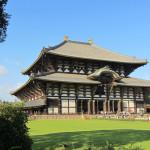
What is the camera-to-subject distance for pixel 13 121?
15031 millimetres

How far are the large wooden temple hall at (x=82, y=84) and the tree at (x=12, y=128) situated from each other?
39.0m

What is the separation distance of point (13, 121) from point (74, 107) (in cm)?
4451

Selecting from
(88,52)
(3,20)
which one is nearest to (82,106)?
(88,52)

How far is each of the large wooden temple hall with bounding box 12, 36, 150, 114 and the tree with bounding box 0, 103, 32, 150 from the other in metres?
39.0

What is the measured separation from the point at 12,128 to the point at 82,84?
4533 centimetres

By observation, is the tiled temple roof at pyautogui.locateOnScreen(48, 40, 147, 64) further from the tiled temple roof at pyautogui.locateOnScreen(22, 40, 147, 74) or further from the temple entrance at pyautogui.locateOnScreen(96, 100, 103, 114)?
the temple entrance at pyautogui.locateOnScreen(96, 100, 103, 114)

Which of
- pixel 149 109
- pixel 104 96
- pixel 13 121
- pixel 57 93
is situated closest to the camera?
pixel 13 121

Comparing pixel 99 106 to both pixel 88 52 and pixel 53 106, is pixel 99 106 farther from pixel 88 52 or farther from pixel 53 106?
pixel 88 52

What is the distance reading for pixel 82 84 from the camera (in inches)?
2362

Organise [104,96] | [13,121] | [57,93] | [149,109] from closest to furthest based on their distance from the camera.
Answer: [13,121] < [57,93] < [104,96] < [149,109]

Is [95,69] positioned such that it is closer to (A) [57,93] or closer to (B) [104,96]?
(B) [104,96]

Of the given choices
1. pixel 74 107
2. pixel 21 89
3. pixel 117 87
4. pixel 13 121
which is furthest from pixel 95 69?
pixel 13 121

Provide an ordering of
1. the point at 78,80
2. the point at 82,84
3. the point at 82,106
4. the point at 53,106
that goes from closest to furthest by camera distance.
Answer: the point at 53,106
the point at 78,80
the point at 82,84
the point at 82,106

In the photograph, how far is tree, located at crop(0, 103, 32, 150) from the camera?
48.2 feet
